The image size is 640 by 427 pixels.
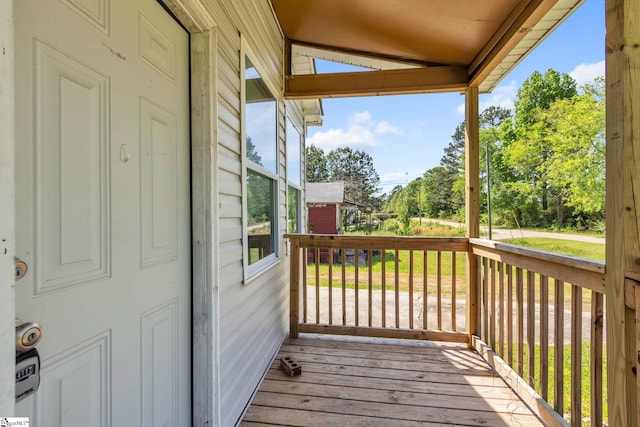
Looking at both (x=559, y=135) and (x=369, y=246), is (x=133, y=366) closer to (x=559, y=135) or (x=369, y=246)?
(x=369, y=246)

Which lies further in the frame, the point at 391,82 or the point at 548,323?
the point at 391,82

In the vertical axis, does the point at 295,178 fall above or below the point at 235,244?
above

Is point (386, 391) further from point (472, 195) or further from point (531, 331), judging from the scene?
point (472, 195)

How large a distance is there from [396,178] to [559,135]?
2055 cm

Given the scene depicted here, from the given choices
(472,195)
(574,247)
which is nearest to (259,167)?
(472,195)

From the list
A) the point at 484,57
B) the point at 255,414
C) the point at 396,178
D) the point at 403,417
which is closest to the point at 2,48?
the point at 255,414

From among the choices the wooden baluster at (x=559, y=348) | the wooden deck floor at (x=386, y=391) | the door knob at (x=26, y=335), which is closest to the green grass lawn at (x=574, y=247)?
the wooden baluster at (x=559, y=348)

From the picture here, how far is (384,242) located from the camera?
113 inches

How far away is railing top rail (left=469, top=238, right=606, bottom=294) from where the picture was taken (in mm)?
1358

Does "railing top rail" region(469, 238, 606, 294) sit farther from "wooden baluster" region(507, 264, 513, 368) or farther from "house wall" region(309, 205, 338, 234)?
"house wall" region(309, 205, 338, 234)

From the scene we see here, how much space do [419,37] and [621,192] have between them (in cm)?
208

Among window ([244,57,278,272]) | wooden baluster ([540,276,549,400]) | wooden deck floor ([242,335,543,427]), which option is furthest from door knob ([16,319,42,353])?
wooden baluster ([540,276,549,400])

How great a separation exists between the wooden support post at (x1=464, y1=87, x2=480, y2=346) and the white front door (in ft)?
8.17

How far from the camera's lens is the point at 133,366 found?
1039 millimetres
